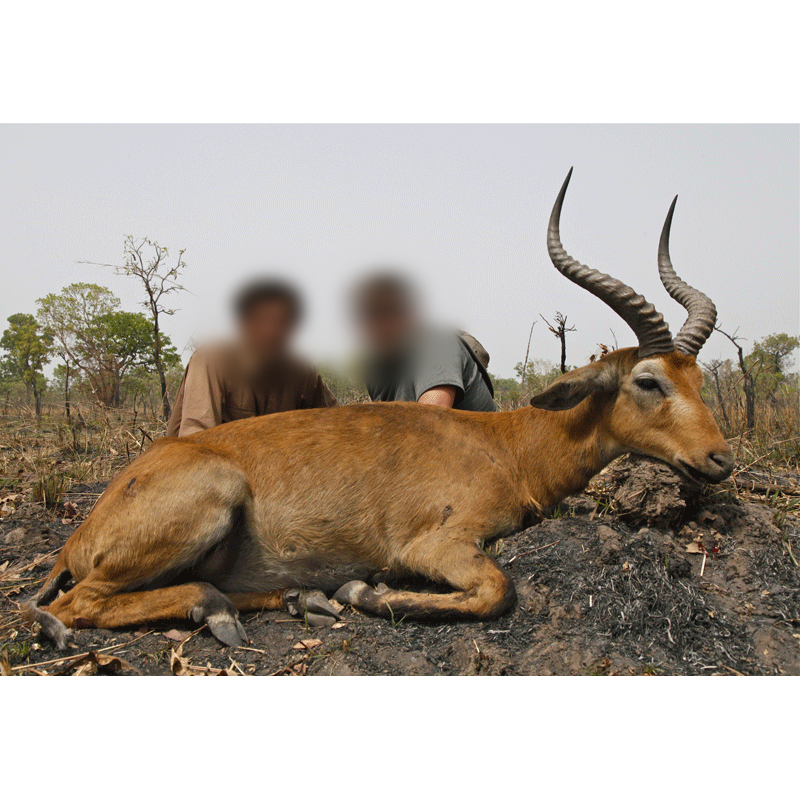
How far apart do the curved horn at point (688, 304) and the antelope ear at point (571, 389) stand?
2.21 ft

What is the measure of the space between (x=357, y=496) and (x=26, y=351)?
11444 millimetres

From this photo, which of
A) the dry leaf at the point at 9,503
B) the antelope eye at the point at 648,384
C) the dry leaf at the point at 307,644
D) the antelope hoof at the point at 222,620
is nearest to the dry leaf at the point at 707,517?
the antelope eye at the point at 648,384

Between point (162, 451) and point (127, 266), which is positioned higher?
point (127, 266)

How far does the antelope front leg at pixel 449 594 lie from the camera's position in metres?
3.53

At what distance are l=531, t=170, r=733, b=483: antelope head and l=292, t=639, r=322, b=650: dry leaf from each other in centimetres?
224

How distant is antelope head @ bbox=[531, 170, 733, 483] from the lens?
154 inches

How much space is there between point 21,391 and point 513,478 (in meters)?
15.9

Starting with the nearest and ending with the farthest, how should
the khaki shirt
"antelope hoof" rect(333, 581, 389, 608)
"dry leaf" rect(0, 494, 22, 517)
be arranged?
"antelope hoof" rect(333, 581, 389, 608)
the khaki shirt
"dry leaf" rect(0, 494, 22, 517)

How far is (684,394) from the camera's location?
403cm

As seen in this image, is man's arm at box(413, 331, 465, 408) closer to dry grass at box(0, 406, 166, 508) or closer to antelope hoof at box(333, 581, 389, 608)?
antelope hoof at box(333, 581, 389, 608)

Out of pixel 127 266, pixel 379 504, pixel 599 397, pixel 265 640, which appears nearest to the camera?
pixel 265 640

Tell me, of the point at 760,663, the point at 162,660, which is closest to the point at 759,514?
the point at 760,663

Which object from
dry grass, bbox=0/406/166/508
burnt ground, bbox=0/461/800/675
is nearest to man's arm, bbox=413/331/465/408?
burnt ground, bbox=0/461/800/675
